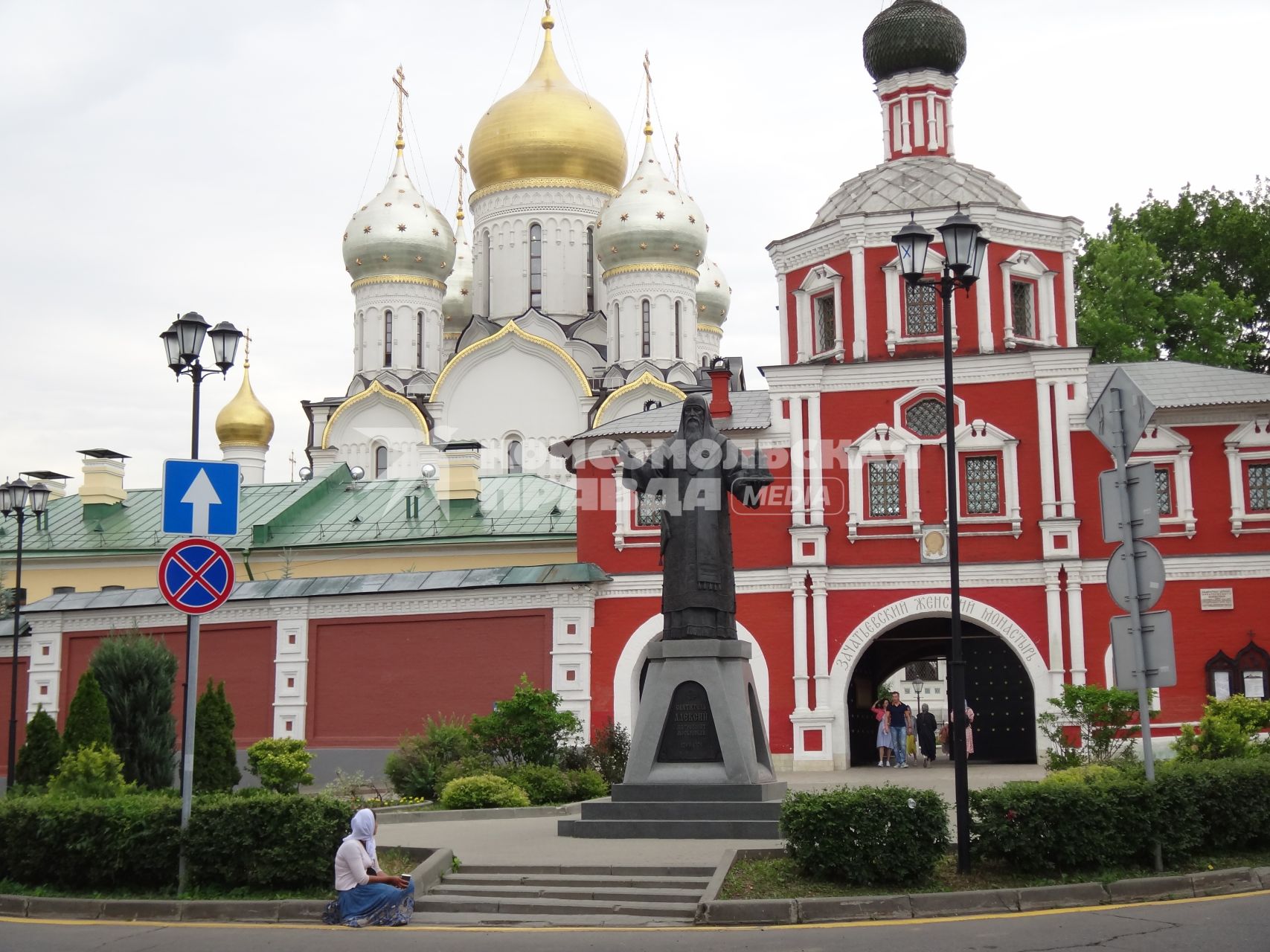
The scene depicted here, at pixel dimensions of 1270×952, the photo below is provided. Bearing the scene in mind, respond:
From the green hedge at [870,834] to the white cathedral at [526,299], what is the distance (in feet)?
95.6

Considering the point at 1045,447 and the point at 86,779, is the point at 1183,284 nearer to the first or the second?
the point at 1045,447

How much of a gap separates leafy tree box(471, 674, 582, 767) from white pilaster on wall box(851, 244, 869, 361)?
8902 mm

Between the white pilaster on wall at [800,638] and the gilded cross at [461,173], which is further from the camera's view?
the gilded cross at [461,173]

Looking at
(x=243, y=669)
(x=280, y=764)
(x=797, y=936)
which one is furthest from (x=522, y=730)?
(x=797, y=936)

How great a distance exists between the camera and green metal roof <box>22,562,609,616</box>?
79.6 ft

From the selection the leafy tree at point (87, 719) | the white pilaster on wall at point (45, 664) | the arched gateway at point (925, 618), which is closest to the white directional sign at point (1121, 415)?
the leafy tree at point (87, 719)

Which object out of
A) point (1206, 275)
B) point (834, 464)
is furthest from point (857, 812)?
point (1206, 275)

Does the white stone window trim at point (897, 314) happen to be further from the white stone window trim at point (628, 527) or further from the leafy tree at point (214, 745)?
the leafy tree at point (214, 745)

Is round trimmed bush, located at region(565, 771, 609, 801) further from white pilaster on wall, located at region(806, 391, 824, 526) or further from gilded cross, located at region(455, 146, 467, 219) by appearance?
gilded cross, located at region(455, 146, 467, 219)

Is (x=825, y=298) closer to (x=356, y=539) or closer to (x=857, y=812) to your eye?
(x=356, y=539)

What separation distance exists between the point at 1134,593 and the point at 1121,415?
52.8 inches

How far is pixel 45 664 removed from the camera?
26.2 meters

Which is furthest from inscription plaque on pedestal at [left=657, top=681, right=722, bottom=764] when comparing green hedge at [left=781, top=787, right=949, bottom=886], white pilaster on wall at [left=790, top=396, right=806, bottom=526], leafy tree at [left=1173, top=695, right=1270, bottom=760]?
white pilaster on wall at [left=790, top=396, right=806, bottom=526]

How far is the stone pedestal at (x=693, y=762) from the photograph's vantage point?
12211 millimetres
